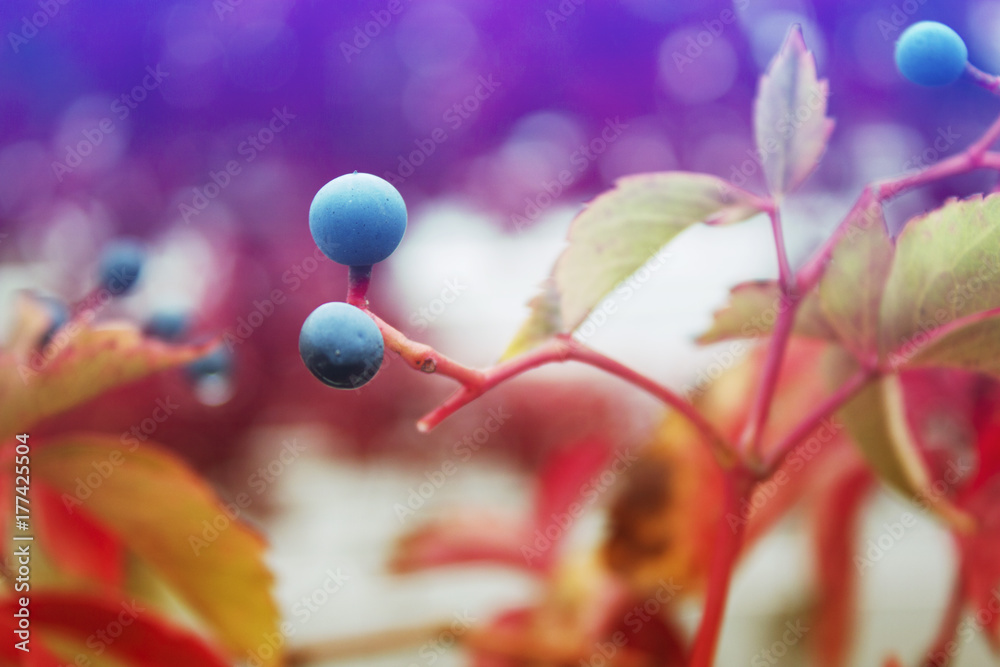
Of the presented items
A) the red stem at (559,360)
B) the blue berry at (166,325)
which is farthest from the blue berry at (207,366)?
the red stem at (559,360)

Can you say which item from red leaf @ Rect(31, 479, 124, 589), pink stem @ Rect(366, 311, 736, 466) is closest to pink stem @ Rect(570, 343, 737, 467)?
pink stem @ Rect(366, 311, 736, 466)

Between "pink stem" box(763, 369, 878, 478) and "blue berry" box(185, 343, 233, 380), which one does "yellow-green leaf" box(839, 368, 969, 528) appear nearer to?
"pink stem" box(763, 369, 878, 478)

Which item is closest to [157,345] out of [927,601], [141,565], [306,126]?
[141,565]

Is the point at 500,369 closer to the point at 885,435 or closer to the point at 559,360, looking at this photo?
the point at 559,360

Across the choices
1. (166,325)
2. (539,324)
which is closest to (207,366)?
(166,325)

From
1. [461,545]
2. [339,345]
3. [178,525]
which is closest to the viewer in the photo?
[339,345]
